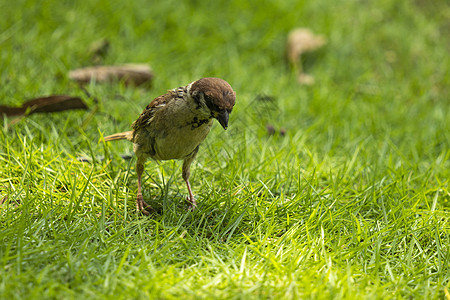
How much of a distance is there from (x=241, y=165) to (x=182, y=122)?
0.86 meters

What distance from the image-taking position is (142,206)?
11.8 feet

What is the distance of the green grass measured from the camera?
2869mm

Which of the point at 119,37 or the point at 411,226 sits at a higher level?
the point at 119,37

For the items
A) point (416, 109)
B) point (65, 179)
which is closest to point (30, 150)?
point (65, 179)

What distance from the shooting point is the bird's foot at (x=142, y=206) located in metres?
3.56

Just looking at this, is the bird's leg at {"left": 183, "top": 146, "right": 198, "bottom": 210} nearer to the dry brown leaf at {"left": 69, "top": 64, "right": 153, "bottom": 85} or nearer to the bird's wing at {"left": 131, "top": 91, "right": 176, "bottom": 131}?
the bird's wing at {"left": 131, "top": 91, "right": 176, "bottom": 131}

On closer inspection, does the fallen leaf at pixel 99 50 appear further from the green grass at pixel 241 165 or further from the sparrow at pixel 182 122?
the sparrow at pixel 182 122

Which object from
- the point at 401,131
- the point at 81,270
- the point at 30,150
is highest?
the point at 30,150

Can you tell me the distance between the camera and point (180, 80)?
617 cm

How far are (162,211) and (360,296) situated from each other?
5.19ft

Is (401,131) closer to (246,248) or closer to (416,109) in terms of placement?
(416,109)

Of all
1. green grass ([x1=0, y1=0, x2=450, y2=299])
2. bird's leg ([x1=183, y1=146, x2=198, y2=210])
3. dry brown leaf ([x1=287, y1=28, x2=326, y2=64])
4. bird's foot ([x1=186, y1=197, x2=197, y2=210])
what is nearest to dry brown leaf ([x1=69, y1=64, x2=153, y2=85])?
green grass ([x1=0, y1=0, x2=450, y2=299])

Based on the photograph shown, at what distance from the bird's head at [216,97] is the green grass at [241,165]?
741mm

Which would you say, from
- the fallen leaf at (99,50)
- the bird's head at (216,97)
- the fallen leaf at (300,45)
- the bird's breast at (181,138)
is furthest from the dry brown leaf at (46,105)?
the fallen leaf at (300,45)
